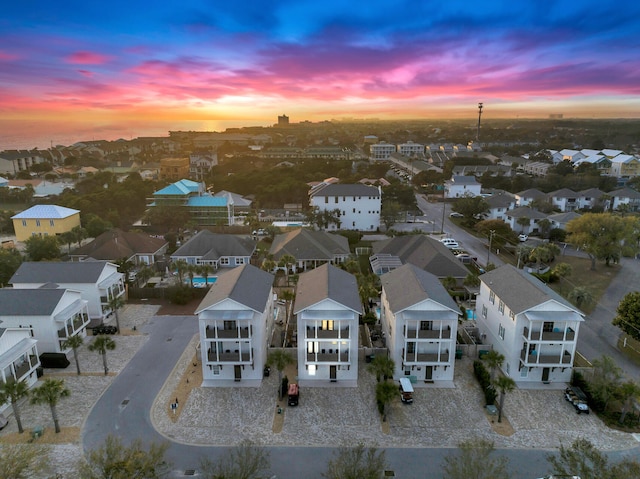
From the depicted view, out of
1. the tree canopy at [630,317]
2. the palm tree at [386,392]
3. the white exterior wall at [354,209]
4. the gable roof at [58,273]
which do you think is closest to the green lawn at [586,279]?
the tree canopy at [630,317]

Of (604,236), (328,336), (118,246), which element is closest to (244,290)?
(328,336)

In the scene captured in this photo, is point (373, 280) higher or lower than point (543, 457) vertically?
higher

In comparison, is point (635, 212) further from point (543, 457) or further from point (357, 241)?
point (543, 457)

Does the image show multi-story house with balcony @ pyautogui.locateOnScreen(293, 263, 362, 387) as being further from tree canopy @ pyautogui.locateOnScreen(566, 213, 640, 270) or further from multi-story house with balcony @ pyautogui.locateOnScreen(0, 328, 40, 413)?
tree canopy @ pyautogui.locateOnScreen(566, 213, 640, 270)

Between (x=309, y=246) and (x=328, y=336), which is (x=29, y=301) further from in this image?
(x=309, y=246)

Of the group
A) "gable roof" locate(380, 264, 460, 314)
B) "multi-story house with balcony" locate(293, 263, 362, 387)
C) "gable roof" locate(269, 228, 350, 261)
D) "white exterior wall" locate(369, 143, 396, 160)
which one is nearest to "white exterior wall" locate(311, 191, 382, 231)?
"gable roof" locate(269, 228, 350, 261)

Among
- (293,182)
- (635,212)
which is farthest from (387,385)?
(635,212)
